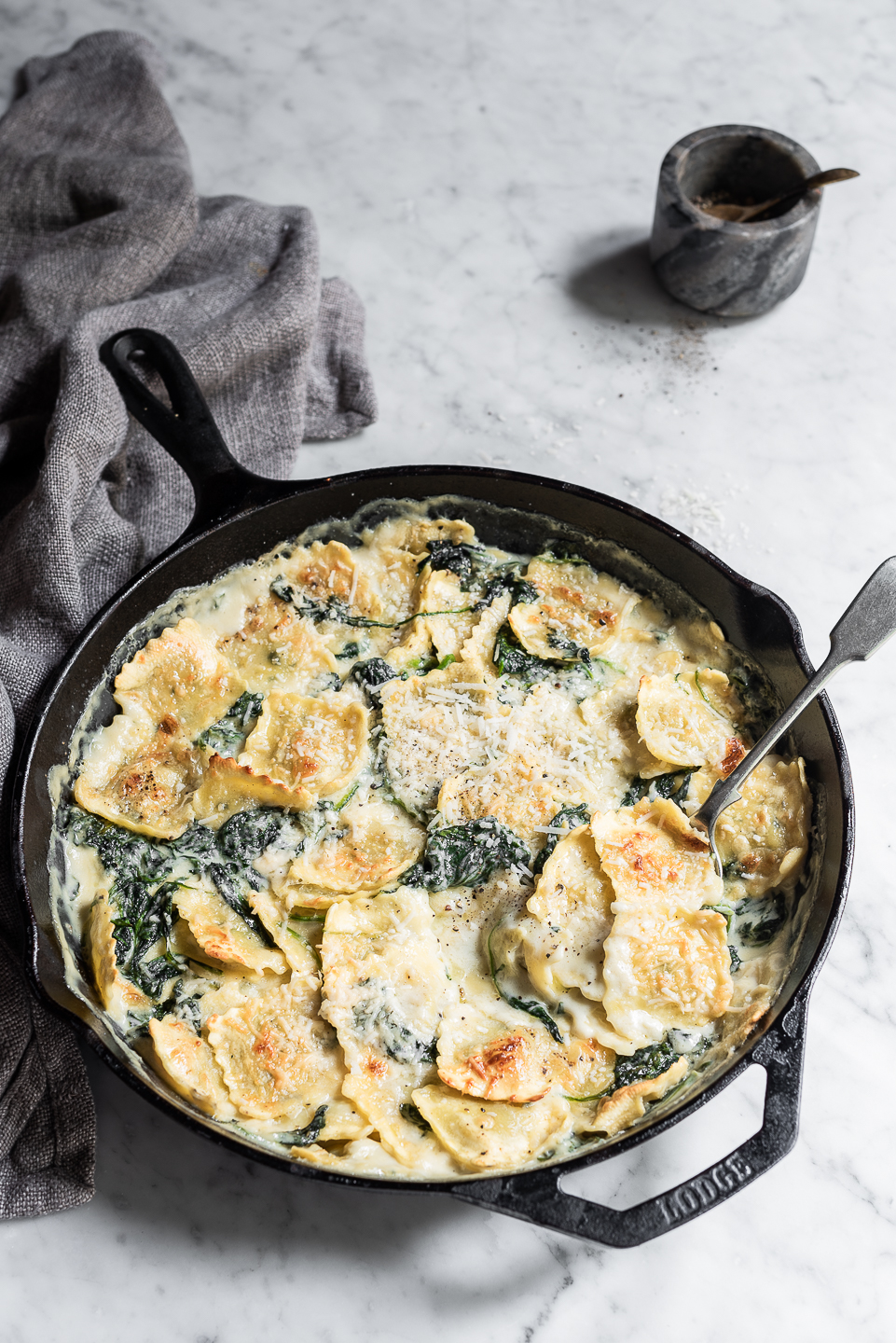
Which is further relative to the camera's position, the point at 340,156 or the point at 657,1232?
the point at 340,156

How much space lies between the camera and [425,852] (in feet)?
10.1

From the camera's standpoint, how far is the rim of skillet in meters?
2.45

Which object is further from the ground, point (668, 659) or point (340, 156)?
point (340, 156)

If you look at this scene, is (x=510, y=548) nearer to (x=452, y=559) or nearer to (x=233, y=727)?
(x=452, y=559)

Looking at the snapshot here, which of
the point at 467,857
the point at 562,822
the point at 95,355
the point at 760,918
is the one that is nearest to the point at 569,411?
the point at 95,355

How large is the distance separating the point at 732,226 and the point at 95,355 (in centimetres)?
209

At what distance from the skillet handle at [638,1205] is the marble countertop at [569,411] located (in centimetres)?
58

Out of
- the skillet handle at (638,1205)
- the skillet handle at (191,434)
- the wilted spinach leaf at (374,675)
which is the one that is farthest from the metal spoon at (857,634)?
the skillet handle at (191,434)

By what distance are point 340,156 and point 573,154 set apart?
92cm

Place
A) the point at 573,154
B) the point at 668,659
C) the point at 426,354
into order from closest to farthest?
the point at 668,659 → the point at 426,354 → the point at 573,154

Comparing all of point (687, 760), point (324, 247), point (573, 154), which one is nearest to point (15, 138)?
point (324, 247)

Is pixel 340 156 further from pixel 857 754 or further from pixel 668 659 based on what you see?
pixel 857 754

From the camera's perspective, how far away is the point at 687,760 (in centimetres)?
315

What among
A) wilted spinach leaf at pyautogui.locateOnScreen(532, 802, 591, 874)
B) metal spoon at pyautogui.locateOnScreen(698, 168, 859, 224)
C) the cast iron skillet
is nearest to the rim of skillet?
the cast iron skillet
